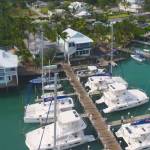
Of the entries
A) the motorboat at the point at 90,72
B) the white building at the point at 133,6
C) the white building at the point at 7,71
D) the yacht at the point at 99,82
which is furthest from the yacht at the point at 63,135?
the white building at the point at 133,6

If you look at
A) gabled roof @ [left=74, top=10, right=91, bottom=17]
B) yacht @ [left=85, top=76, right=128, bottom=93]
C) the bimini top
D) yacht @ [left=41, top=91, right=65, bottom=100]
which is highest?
gabled roof @ [left=74, top=10, right=91, bottom=17]

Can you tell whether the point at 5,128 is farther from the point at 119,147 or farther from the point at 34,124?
the point at 119,147

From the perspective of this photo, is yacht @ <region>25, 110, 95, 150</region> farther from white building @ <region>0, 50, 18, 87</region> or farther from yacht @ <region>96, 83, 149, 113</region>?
white building @ <region>0, 50, 18, 87</region>

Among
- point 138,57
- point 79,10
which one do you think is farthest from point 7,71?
point 79,10

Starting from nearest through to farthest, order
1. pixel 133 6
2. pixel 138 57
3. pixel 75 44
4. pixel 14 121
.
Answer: pixel 14 121, pixel 75 44, pixel 138 57, pixel 133 6

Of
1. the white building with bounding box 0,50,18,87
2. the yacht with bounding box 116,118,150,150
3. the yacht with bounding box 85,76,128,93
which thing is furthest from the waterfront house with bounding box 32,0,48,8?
the yacht with bounding box 116,118,150,150

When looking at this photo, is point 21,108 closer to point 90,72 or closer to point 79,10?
point 90,72

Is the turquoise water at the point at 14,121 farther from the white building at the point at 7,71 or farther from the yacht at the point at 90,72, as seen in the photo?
the yacht at the point at 90,72

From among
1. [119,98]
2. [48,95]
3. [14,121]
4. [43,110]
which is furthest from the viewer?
[48,95]
